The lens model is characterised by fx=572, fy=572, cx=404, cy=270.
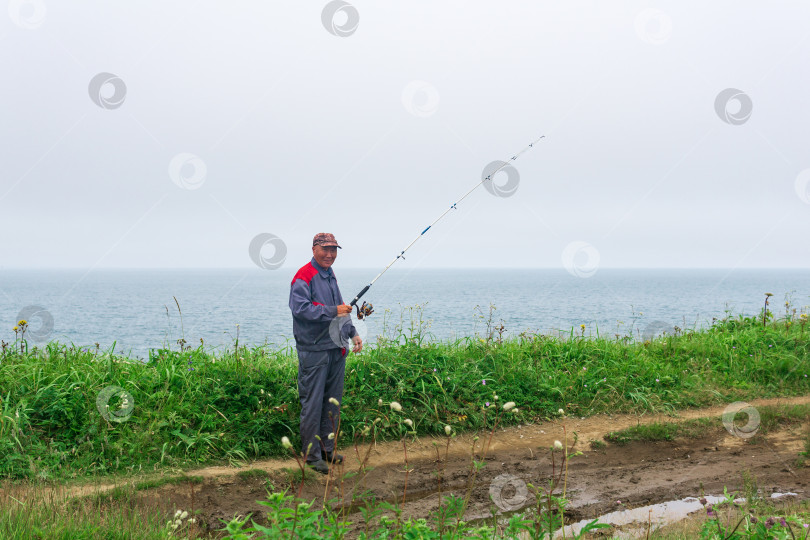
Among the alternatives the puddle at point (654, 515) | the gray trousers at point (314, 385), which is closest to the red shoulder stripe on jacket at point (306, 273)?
the gray trousers at point (314, 385)

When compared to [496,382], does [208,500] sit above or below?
below

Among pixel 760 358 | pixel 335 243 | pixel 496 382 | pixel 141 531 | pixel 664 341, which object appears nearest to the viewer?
pixel 141 531

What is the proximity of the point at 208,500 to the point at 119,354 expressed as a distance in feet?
11.7

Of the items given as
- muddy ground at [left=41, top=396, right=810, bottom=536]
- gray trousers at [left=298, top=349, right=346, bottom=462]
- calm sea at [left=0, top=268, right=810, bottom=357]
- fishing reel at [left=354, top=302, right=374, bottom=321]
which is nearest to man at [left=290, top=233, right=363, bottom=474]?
gray trousers at [left=298, top=349, right=346, bottom=462]

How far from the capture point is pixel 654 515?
5.12m

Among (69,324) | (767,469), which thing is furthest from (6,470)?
(69,324)

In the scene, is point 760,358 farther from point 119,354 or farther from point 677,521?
point 119,354

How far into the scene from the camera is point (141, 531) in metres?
3.76

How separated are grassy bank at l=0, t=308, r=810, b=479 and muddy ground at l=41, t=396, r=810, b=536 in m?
0.41

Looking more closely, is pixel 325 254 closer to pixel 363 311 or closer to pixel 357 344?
pixel 363 311

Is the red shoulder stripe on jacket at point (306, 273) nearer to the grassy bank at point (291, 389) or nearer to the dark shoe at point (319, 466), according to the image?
the grassy bank at point (291, 389)

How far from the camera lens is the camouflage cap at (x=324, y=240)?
20.0 ft

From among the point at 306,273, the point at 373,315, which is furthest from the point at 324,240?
the point at 373,315

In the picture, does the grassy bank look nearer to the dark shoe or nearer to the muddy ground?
the muddy ground
